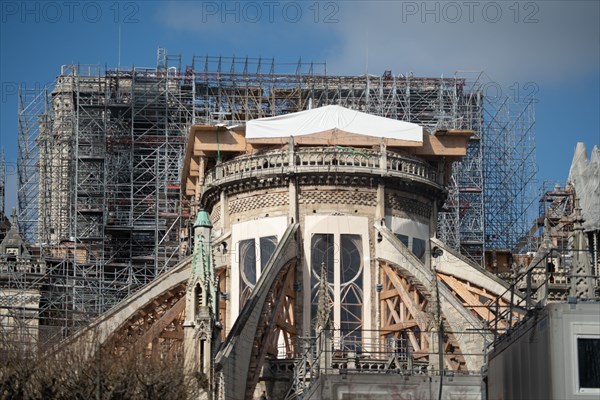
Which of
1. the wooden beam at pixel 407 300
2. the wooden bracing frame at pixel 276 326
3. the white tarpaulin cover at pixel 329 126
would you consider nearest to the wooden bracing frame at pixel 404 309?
the wooden beam at pixel 407 300

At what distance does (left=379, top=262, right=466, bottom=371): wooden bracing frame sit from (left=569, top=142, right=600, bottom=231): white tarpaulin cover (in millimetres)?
16378

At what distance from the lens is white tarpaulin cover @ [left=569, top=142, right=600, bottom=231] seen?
288 feet

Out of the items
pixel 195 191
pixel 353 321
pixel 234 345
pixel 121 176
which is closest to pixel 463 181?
pixel 121 176

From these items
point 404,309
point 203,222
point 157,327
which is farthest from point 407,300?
point 203,222

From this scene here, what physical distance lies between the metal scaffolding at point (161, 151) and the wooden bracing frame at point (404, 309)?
85.9 ft

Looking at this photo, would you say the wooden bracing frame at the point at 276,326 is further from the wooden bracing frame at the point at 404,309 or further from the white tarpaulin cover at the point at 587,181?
the white tarpaulin cover at the point at 587,181

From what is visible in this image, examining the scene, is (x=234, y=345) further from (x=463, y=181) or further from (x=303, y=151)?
(x=463, y=181)

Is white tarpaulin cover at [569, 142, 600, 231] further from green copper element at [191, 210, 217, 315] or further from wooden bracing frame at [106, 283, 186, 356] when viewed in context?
green copper element at [191, 210, 217, 315]

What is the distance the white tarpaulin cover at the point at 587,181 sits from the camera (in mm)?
87750

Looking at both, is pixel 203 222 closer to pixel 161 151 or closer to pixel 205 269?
pixel 205 269

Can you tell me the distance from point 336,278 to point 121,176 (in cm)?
3312

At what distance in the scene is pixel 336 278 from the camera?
73.2 metres

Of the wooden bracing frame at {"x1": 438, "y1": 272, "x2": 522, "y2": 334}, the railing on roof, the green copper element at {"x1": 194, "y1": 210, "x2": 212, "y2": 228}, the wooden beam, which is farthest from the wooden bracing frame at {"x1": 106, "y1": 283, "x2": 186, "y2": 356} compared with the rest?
the wooden bracing frame at {"x1": 438, "y1": 272, "x2": 522, "y2": 334}

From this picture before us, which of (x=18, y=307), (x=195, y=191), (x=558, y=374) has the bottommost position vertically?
(x=558, y=374)
